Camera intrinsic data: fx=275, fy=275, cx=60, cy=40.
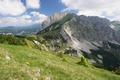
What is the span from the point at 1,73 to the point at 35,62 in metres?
14.7

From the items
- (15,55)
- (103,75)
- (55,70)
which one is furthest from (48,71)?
(103,75)

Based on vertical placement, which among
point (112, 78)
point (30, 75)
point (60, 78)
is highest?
point (30, 75)

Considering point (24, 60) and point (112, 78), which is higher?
point (24, 60)

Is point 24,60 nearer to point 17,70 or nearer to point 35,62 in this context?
point 35,62

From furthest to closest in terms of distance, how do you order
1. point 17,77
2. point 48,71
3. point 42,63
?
point 42,63 → point 48,71 → point 17,77

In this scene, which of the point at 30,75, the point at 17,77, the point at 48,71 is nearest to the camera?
the point at 17,77

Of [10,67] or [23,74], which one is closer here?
[23,74]

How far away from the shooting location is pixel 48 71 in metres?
32.0

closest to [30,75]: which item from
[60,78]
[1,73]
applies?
[1,73]

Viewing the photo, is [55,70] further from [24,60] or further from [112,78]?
[112,78]

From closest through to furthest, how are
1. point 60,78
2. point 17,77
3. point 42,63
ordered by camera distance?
point 17,77 < point 60,78 < point 42,63

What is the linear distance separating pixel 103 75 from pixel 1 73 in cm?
2798

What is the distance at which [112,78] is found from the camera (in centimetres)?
4506

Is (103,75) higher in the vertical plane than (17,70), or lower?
lower
